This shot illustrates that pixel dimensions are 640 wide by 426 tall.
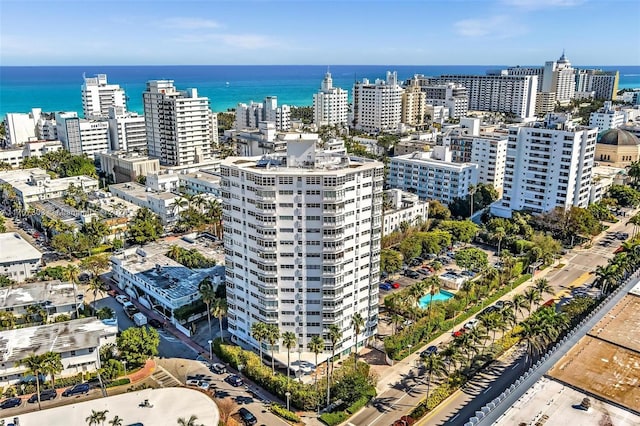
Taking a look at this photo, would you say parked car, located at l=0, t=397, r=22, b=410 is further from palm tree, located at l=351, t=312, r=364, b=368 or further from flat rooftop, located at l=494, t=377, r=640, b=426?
flat rooftop, located at l=494, t=377, r=640, b=426

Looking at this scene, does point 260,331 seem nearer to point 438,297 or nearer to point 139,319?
point 139,319

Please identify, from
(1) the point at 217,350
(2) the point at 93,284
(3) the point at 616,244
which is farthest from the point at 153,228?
(3) the point at 616,244

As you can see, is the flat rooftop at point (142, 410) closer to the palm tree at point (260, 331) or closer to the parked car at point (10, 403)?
the parked car at point (10, 403)

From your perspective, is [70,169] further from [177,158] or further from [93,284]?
[93,284]

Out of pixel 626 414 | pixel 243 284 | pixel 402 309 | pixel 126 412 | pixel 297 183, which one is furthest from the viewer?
pixel 402 309

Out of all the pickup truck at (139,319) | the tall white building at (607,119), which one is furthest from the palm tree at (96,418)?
the tall white building at (607,119)

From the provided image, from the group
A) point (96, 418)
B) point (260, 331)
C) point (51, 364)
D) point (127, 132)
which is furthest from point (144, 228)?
point (127, 132)
